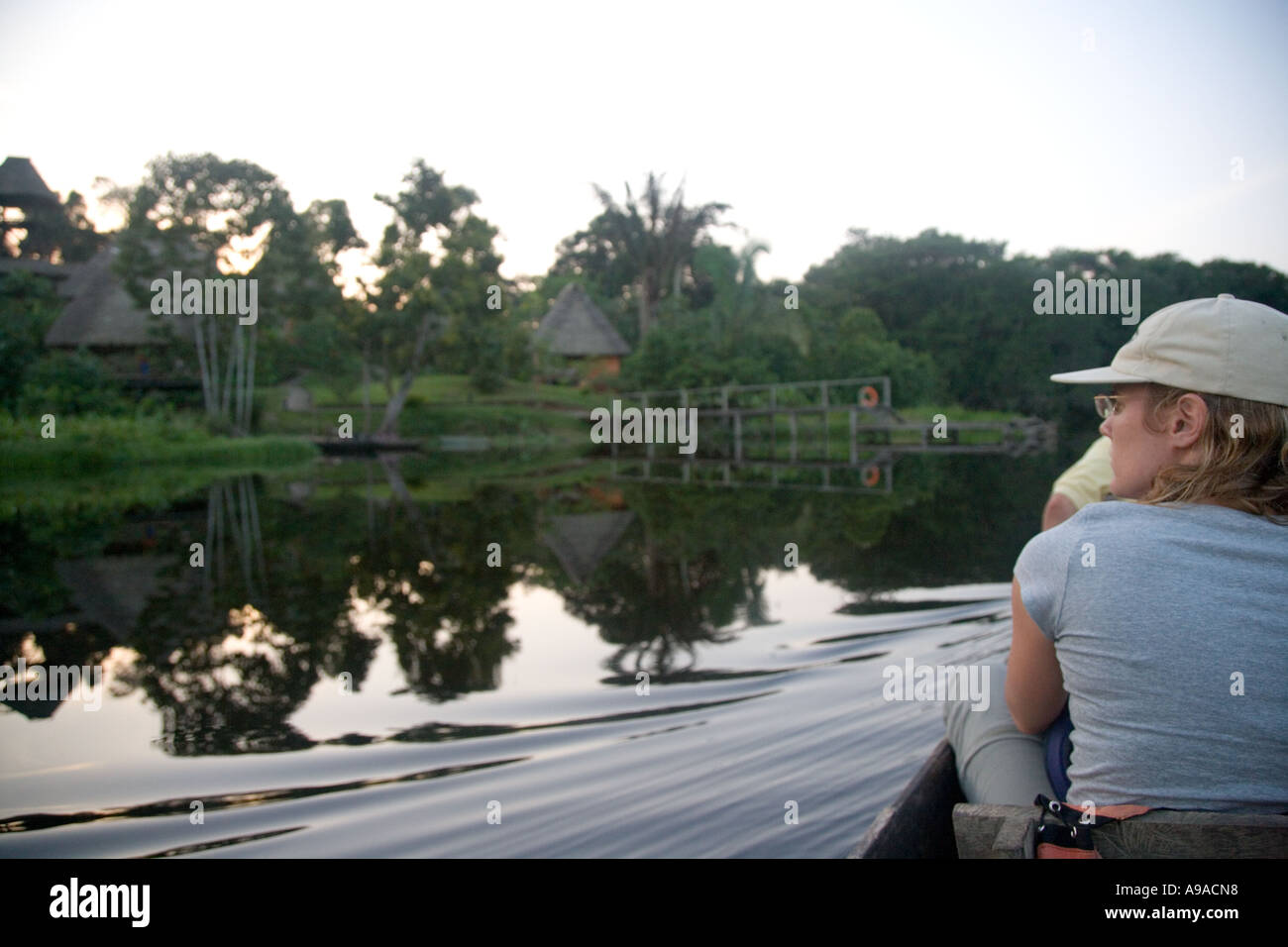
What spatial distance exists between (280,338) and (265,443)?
22.9 feet

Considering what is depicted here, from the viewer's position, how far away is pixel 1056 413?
2148 centimetres

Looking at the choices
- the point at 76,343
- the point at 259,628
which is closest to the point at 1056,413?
the point at 259,628

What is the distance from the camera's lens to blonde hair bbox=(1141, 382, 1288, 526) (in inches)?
59.6

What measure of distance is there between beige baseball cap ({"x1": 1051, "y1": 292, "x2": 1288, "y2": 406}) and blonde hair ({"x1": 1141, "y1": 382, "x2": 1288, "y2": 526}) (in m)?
0.03

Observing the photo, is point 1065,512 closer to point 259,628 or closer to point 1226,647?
point 1226,647

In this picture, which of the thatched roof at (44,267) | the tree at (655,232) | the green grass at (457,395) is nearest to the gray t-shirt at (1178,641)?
the green grass at (457,395)

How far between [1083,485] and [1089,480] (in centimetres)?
3

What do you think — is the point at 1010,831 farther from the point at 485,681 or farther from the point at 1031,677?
the point at 485,681

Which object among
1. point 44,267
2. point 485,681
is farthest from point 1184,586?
point 44,267

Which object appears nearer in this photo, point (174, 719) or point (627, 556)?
point (174, 719)

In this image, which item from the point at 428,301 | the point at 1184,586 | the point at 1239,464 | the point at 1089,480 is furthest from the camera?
the point at 428,301

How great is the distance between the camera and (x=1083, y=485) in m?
3.74

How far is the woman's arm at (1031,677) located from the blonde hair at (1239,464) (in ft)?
0.94

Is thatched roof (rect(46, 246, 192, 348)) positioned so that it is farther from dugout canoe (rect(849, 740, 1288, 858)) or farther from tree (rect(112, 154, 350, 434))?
dugout canoe (rect(849, 740, 1288, 858))
